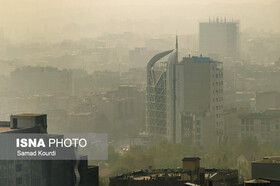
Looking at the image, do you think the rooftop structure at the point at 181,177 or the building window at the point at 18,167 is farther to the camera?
the rooftop structure at the point at 181,177

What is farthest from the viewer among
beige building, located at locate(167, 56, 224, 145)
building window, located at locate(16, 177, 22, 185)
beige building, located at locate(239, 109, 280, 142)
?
beige building, located at locate(167, 56, 224, 145)

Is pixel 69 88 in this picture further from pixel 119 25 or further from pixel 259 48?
pixel 259 48

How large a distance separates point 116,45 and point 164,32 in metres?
3.37

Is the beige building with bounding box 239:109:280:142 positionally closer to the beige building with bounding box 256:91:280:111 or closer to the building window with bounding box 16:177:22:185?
the beige building with bounding box 256:91:280:111

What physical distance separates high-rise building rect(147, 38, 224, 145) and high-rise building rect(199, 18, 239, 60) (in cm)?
605

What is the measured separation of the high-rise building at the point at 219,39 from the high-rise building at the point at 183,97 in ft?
19.8

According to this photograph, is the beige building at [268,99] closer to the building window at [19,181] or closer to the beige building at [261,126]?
the beige building at [261,126]

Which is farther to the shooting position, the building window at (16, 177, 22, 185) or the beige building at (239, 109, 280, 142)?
the beige building at (239, 109, 280, 142)

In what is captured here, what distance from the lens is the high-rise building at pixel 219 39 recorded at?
70.3 meters

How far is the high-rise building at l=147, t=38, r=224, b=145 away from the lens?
2307 inches

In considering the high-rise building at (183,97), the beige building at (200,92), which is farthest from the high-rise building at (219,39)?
the beige building at (200,92)

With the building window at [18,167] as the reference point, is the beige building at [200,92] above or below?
above

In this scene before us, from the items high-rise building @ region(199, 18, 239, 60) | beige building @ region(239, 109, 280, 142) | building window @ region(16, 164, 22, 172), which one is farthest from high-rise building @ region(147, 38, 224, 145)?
building window @ region(16, 164, 22, 172)

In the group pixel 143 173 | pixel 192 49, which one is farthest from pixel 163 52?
pixel 143 173
